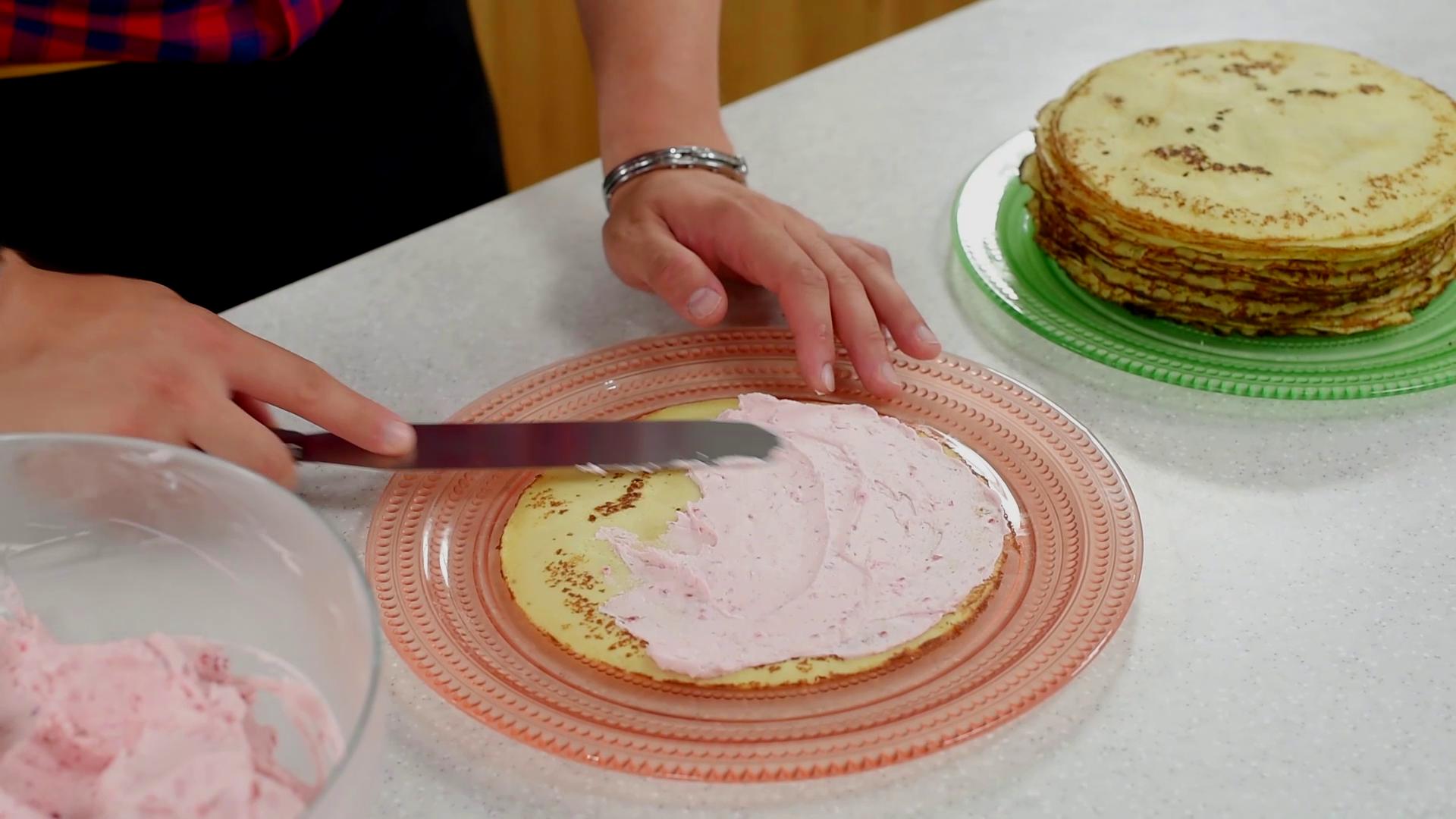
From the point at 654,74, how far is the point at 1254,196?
0.57 m

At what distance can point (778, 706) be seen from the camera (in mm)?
733

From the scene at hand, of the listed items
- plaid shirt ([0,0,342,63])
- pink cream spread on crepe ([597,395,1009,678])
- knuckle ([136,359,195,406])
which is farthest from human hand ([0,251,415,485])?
plaid shirt ([0,0,342,63])

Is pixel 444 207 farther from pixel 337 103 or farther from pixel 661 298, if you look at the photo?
pixel 661 298

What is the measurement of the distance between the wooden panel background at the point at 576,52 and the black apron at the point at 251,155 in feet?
3.41

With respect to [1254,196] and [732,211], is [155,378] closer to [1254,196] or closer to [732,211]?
[732,211]

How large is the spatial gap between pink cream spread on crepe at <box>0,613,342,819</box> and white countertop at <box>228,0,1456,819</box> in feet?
0.48

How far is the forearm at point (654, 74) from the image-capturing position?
4.06 feet

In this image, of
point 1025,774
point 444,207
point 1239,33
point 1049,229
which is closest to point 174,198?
point 444,207

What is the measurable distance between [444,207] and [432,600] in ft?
2.83

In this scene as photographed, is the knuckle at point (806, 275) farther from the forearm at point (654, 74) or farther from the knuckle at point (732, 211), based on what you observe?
the forearm at point (654, 74)

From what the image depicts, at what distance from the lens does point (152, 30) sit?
3.81 feet

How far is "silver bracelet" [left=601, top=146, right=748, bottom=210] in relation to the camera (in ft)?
3.90

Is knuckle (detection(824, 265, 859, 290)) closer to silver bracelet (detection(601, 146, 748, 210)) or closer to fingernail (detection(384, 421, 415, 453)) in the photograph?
silver bracelet (detection(601, 146, 748, 210))

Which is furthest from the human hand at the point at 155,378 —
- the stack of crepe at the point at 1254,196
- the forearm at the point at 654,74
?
the stack of crepe at the point at 1254,196
